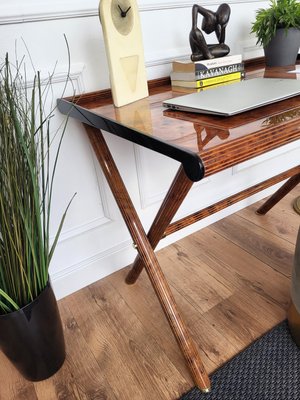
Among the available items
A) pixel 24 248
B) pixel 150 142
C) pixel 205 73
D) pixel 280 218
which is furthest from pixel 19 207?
pixel 280 218

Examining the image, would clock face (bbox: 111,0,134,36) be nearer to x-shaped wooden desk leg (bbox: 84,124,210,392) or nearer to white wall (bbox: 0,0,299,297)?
white wall (bbox: 0,0,299,297)

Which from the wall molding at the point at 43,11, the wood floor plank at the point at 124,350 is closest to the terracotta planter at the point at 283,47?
the wall molding at the point at 43,11

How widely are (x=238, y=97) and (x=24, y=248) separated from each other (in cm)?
60

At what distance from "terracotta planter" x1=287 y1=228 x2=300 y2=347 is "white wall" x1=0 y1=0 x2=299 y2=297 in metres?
0.59

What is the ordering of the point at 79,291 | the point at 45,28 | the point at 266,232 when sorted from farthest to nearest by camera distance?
the point at 266,232
the point at 79,291
the point at 45,28

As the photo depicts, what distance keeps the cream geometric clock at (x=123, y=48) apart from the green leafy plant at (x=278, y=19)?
50cm

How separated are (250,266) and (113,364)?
0.62 metres

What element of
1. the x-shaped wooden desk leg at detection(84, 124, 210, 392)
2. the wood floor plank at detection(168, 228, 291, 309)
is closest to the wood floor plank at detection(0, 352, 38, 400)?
the x-shaped wooden desk leg at detection(84, 124, 210, 392)

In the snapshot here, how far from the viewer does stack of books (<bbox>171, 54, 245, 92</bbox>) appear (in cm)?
89

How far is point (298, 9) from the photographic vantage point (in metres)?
1.01

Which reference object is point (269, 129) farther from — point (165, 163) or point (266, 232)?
point (266, 232)

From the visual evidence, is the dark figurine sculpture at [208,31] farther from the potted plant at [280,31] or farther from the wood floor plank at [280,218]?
the wood floor plank at [280,218]

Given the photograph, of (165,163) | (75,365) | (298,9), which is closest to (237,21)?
(298,9)

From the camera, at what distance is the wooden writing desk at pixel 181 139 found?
51cm
